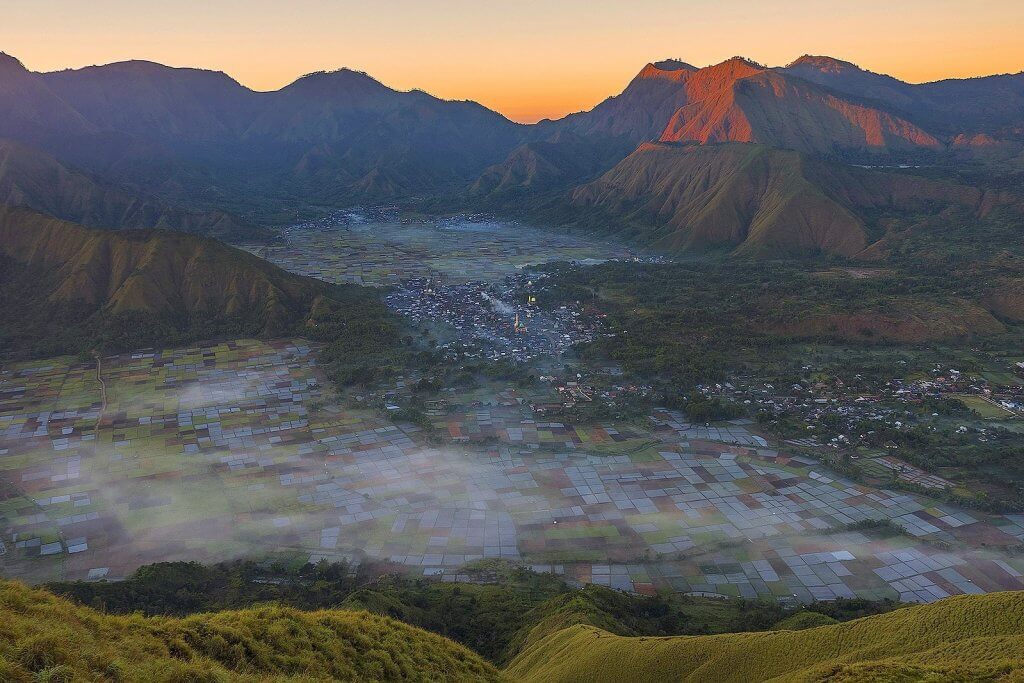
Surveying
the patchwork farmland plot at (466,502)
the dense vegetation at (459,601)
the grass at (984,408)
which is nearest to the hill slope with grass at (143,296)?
the patchwork farmland plot at (466,502)

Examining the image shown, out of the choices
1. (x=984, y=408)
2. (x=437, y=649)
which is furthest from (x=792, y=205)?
(x=437, y=649)

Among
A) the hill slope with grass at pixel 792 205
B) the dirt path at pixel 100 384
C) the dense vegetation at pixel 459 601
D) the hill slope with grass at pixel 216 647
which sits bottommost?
the dense vegetation at pixel 459 601

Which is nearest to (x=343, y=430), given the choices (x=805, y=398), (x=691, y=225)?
(x=805, y=398)

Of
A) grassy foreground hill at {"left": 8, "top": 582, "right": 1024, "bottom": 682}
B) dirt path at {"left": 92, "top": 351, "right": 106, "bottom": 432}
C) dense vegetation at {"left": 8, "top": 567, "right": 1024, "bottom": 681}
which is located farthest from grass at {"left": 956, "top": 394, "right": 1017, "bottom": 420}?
dirt path at {"left": 92, "top": 351, "right": 106, "bottom": 432}

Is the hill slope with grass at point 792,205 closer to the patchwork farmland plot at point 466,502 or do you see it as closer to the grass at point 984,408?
the grass at point 984,408

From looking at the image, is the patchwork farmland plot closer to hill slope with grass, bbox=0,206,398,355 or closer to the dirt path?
the dirt path

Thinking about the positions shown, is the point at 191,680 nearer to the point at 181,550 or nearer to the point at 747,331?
the point at 181,550

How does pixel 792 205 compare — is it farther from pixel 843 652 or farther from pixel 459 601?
pixel 843 652
